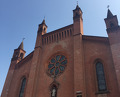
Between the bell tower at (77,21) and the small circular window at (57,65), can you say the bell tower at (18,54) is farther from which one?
the bell tower at (77,21)

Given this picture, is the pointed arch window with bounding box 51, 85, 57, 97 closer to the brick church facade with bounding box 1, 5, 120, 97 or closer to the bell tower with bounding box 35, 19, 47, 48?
the brick church facade with bounding box 1, 5, 120, 97

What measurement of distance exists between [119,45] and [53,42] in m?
8.30

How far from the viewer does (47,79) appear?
15273 mm

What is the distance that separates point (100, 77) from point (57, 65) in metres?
5.23

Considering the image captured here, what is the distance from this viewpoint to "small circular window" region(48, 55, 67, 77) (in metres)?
15.3

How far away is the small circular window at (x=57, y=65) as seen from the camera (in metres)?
15.3

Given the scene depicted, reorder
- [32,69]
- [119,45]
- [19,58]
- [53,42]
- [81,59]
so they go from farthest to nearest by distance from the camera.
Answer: [19,58] < [53,42] < [32,69] < [81,59] < [119,45]

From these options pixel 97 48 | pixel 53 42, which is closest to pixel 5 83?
pixel 53 42

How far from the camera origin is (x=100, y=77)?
12812 millimetres

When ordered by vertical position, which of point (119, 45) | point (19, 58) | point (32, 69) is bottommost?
point (32, 69)

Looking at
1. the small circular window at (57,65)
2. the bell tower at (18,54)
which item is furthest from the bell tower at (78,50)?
the bell tower at (18,54)

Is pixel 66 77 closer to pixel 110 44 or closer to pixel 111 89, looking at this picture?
pixel 111 89

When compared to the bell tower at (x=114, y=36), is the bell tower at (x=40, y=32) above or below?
above

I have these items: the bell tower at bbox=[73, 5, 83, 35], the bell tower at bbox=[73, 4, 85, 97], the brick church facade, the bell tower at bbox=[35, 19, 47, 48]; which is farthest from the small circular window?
the bell tower at bbox=[73, 5, 83, 35]
